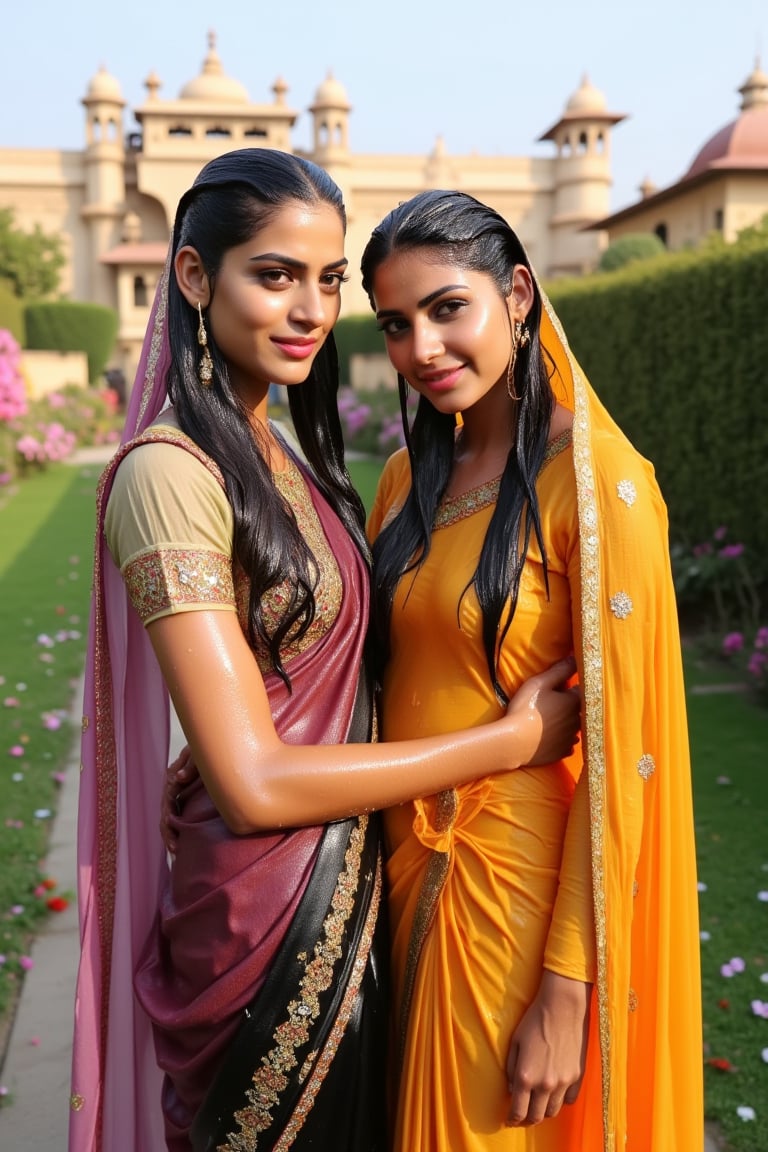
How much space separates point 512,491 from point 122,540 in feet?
1.86

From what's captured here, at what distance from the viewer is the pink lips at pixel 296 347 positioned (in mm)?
1477

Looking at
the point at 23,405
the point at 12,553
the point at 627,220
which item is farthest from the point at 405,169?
the point at 12,553

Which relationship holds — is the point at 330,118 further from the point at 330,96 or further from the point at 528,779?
the point at 528,779

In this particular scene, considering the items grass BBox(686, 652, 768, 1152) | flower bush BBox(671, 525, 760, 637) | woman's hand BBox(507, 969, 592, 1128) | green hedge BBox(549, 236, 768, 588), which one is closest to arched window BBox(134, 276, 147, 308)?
green hedge BBox(549, 236, 768, 588)

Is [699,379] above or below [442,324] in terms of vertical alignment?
above

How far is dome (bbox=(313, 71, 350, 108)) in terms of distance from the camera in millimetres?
33812

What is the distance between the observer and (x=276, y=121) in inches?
1325

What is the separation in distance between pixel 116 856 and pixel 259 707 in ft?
1.70

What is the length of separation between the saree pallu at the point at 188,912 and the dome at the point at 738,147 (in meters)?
19.7

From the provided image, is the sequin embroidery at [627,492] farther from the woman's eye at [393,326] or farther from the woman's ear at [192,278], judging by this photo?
the woman's ear at [192,278]

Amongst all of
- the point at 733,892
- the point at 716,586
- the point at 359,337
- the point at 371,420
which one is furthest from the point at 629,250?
the point at 733,892

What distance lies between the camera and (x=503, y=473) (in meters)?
1.63

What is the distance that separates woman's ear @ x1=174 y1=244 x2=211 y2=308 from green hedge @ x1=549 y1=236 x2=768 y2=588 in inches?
193

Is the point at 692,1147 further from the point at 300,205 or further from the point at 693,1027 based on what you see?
the point at 300,205
